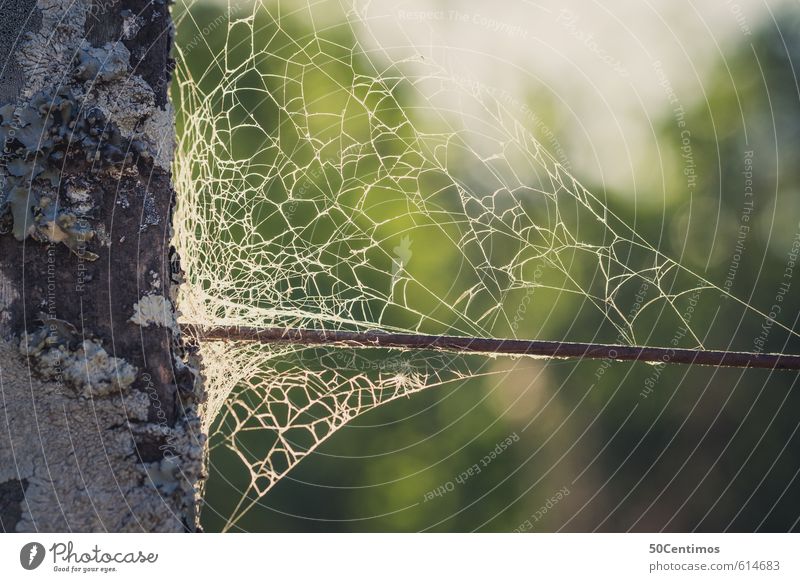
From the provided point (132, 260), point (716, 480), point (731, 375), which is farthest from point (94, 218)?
point (716, 480)

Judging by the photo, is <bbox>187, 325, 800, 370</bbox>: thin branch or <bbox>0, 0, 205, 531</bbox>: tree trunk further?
<bbox>187, 325, 800, 370</bbox>: thin branch

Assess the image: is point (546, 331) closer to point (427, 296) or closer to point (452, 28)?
point (427, 296)

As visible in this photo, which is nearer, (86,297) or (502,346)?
(86,297)

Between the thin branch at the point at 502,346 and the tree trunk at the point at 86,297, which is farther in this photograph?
the thin branch at the point at 502,346
